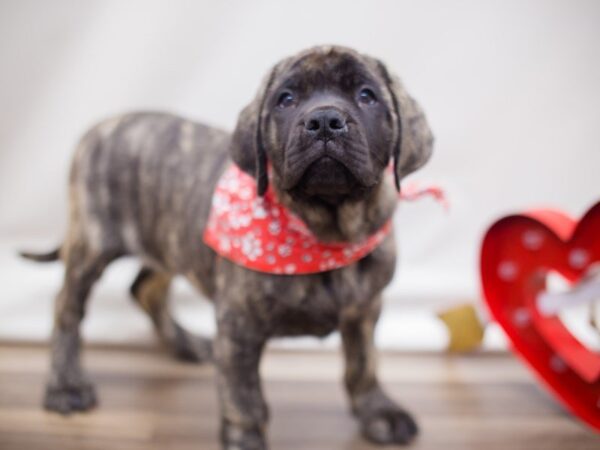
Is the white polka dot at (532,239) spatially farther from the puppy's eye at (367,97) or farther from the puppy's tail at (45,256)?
the puppy's tail at (45,256)

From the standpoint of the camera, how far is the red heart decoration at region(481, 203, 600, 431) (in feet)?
8.01

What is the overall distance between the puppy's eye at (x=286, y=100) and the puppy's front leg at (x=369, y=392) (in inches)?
27.0

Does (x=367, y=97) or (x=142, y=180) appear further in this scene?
(x=142, y=180)

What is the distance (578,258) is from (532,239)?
7.3 inches

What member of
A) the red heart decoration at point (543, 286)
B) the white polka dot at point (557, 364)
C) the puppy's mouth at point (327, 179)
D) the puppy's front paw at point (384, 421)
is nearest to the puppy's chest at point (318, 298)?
the puppy's mouth at point (327, 179)

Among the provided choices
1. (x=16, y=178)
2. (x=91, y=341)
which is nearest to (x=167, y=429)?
(x=91, y=341)

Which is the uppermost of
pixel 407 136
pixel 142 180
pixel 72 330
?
pixel 407 136

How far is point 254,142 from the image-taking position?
202 cm

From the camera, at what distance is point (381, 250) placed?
2.19 metres

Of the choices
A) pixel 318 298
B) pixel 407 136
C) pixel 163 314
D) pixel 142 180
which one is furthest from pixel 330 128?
pixel 163 314

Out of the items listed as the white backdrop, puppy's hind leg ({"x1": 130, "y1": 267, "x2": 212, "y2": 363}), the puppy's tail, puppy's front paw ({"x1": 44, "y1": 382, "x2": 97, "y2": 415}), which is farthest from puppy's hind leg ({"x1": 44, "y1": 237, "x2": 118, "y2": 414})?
the white backdrop

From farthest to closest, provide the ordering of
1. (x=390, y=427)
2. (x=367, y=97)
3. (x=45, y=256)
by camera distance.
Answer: (x=45, y=256), (x=390, y=427), (x=367, y=97)

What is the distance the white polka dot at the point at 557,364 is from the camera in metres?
2.59

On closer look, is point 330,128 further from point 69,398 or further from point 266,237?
point 69,398
